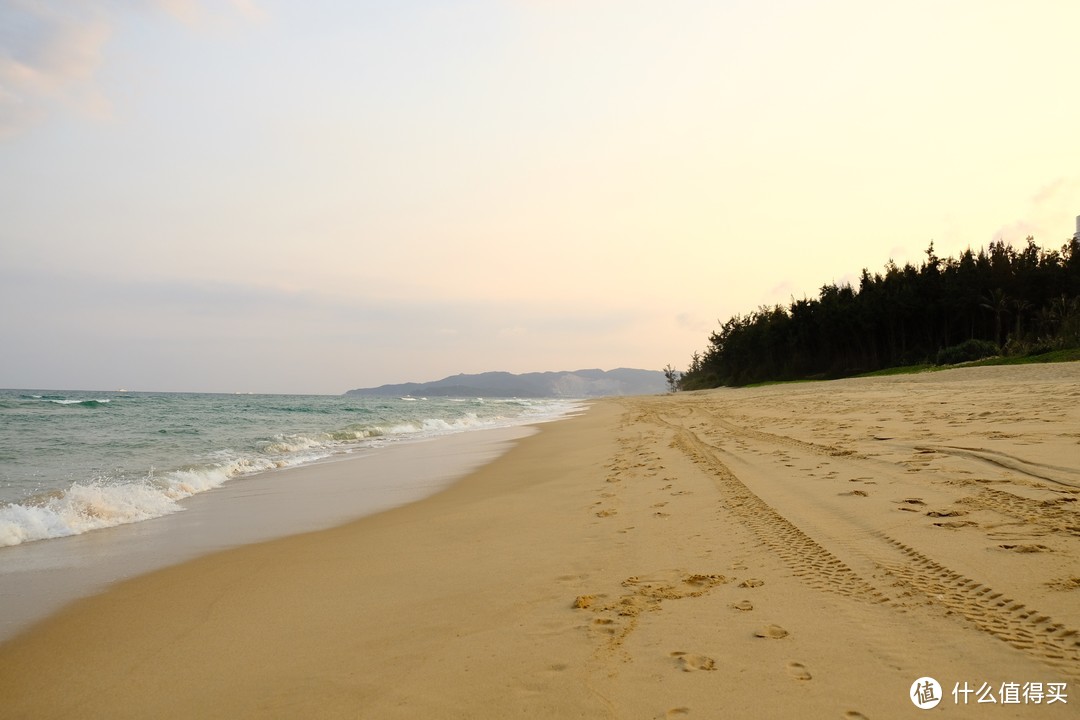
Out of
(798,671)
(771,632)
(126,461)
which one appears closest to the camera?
(798,671)

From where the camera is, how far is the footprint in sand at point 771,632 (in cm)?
313

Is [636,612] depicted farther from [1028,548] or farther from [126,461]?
[126,461]

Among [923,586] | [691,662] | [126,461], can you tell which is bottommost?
[126,461]

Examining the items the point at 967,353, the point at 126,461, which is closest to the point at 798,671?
the point at 126,461

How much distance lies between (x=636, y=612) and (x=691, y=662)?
27.2 inches

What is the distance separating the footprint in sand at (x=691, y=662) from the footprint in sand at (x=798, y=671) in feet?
1.10

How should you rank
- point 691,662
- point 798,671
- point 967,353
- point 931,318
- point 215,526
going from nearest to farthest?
point 798,671, point 691,662, point 215,526, point 967,353, point 931,318

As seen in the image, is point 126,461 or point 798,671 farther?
point 126,461

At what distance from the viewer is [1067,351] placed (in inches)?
928

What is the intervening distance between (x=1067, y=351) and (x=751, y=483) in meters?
24.3

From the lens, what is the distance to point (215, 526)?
7.55m

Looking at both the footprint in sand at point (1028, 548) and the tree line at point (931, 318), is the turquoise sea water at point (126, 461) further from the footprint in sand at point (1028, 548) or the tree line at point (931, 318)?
the tree line at point (931, 318)

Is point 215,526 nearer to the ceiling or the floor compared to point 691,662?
nearer to the floor

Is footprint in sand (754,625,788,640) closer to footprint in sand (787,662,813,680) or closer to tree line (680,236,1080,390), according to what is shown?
footprint in sand (787,662,813,680)
